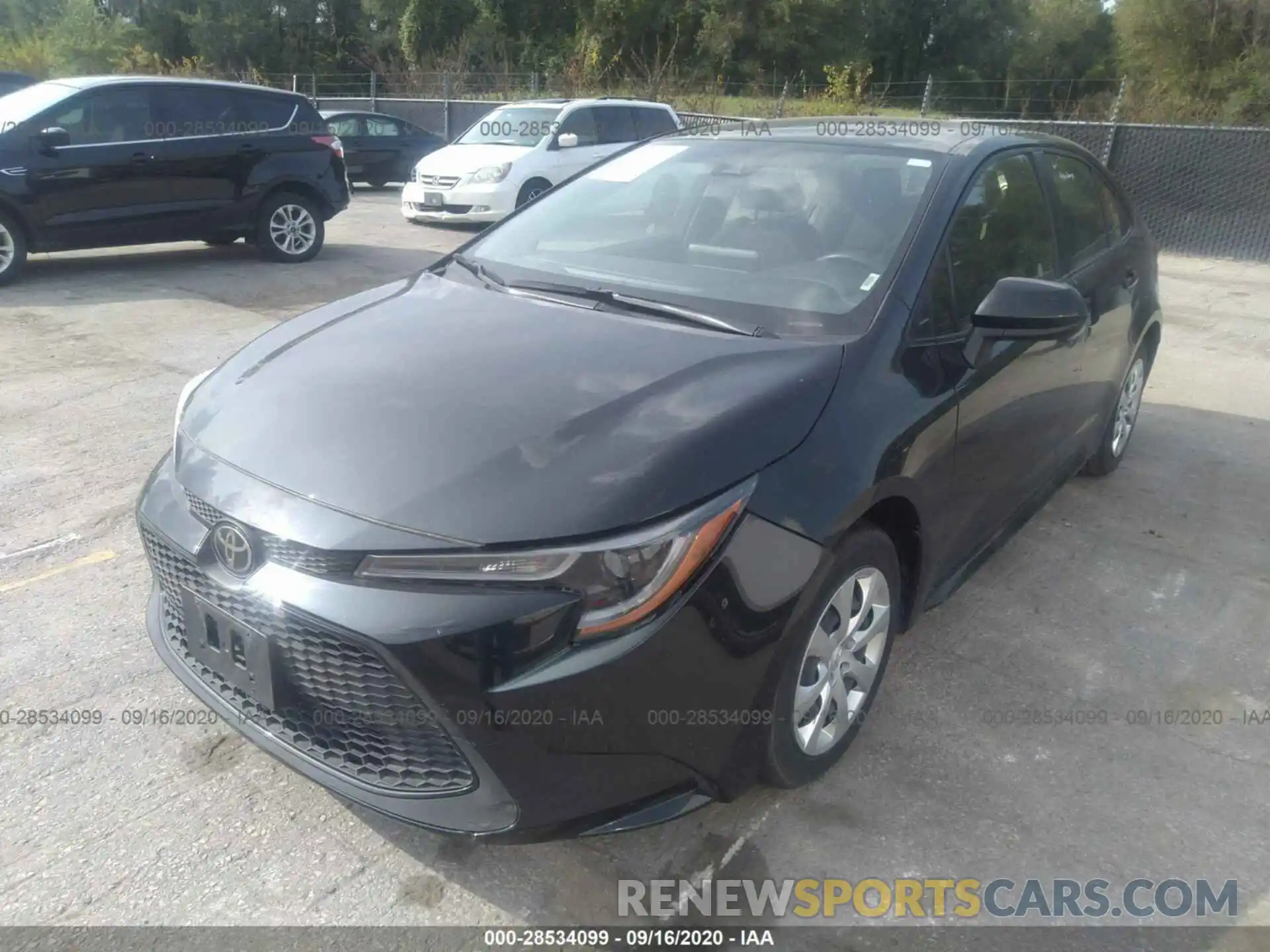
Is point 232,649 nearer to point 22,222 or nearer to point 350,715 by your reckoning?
point 350,715

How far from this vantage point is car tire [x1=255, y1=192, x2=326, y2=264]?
986 cm

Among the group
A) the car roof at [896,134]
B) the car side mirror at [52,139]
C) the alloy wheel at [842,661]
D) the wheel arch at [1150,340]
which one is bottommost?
the alloy wheel at [842,661]

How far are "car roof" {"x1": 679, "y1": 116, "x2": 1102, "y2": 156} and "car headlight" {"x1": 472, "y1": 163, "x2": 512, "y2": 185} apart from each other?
8407mm

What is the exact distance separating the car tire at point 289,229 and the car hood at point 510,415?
24.5ft

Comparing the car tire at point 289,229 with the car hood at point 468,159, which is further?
the car hood at point 468,159

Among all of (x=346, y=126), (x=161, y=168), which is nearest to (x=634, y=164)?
(x=161, y=168)

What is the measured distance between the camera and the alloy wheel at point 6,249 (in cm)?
837

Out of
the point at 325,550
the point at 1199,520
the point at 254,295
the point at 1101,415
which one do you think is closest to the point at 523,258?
the point at 325,550

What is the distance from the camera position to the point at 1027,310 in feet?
9.91

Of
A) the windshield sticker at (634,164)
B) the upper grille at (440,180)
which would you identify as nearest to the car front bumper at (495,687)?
the windshield sticker at (634,164)

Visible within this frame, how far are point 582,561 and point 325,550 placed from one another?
0.53 m

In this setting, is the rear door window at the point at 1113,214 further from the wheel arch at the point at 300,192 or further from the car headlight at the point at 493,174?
the car headlight at the point at 493,174

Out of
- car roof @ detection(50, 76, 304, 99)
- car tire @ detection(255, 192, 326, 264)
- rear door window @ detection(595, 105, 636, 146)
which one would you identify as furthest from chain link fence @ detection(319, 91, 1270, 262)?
car roof @ detection(50, 76, 304, 99)

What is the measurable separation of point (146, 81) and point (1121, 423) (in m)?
8.58
